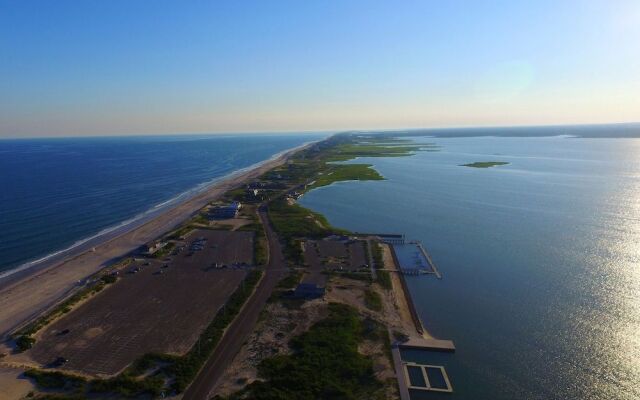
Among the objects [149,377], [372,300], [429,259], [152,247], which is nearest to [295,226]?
[152,247]

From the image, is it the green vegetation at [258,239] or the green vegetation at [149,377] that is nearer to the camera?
the green vegetation at [149,377]

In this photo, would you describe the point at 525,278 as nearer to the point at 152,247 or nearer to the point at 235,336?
the point at 235,336

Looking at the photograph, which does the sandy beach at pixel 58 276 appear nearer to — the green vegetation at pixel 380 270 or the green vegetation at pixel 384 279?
the green vegetation at pixel 384 279

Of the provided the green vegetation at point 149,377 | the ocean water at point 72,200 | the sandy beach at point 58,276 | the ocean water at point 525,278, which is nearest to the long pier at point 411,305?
the ocean water at point 525,278

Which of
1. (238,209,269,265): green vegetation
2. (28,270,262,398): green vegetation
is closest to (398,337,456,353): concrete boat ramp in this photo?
(28,270,262,398): green vegetation

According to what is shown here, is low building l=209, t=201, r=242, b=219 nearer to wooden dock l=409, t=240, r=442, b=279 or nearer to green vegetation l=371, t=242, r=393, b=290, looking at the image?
green vegetation l=371, t=242, r=393, b=290

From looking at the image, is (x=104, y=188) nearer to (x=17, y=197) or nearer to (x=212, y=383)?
(x=17, y=197)
